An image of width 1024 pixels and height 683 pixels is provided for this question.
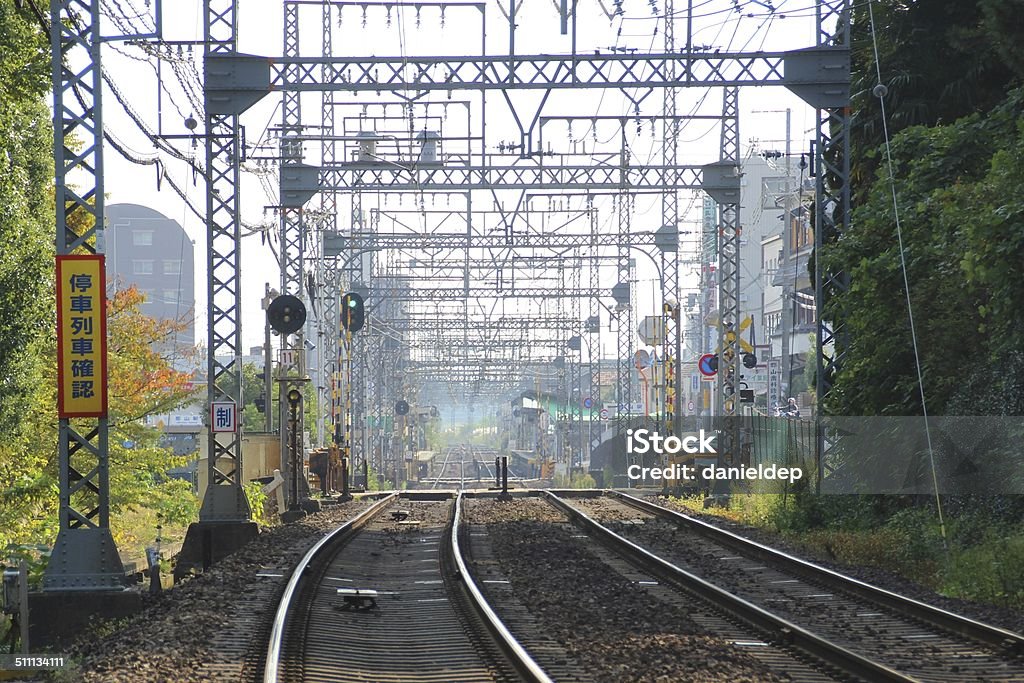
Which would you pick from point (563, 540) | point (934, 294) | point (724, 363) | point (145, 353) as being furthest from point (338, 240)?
point (934, 294)

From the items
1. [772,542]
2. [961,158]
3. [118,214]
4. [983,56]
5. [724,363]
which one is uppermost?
[118,214]

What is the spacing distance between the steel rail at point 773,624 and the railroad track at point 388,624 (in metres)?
2.40

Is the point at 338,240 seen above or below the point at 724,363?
above

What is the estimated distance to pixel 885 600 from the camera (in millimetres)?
13562

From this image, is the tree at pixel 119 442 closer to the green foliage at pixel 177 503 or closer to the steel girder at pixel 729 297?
the green foliage at pixel 177 503

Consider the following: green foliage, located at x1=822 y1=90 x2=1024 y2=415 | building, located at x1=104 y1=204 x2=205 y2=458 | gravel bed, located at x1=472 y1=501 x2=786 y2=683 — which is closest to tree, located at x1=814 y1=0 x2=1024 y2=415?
green foliage, located at x1=822 y1=90 x2=1024 y2=415

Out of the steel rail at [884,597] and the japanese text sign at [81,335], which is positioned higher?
the japanese text sign at [81,335]

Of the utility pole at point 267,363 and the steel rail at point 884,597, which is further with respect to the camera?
the utility pole at point 267,363

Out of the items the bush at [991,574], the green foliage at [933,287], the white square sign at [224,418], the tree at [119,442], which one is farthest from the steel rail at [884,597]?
the tree at [119,442]

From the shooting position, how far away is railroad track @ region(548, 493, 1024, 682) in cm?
1023

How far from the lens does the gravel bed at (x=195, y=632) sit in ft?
32.6

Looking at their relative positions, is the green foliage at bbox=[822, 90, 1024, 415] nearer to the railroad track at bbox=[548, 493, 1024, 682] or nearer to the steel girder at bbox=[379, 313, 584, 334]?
the railroad track at bbox=[548, 493, 1024, 682]

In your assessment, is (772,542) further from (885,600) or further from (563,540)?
(885,600)

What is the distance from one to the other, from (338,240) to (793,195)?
18.2 meters
